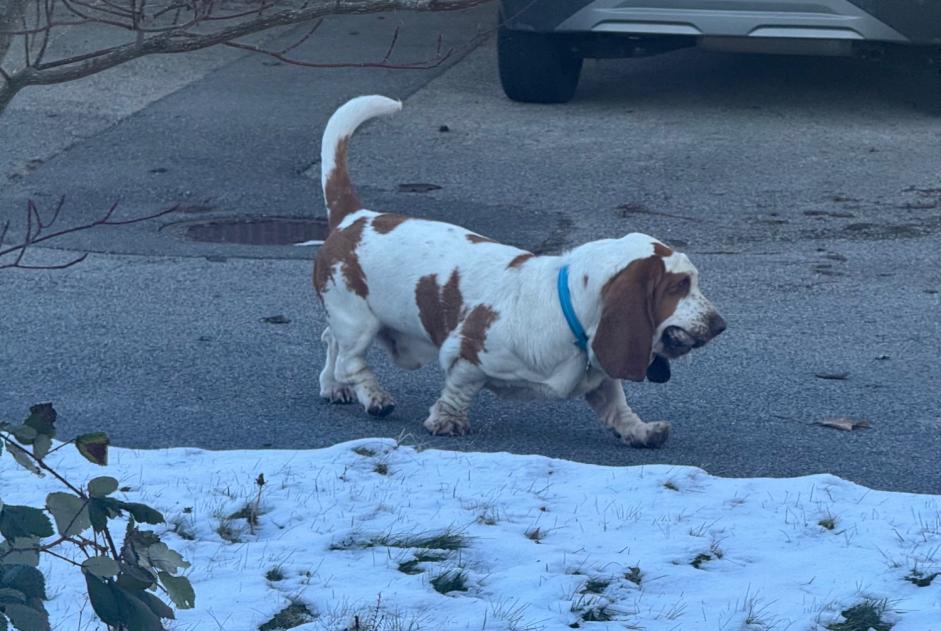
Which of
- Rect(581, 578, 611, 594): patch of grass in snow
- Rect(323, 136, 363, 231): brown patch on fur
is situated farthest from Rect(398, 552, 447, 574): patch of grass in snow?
Rect(323, 136, 363, 231): brown patch on fur

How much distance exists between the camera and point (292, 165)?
9.63 metres

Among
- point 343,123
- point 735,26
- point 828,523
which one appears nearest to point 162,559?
point 828,523

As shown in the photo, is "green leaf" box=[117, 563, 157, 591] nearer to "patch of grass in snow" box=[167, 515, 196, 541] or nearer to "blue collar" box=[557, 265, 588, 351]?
"patch of grass in snow" box=[167, 515, 196, 541]

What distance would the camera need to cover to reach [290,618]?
3699mm

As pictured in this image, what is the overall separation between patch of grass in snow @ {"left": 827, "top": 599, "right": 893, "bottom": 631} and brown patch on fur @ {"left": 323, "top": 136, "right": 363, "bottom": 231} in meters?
2.63

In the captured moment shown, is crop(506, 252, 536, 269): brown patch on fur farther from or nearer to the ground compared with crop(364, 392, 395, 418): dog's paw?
farther from the ground

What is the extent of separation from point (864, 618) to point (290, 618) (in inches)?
55.8

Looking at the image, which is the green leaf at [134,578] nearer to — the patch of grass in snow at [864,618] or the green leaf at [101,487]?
the green leaf at [101,487]

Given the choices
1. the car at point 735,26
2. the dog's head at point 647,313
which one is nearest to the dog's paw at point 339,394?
the dog's head at point 647,313

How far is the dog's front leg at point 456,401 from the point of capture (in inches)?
207

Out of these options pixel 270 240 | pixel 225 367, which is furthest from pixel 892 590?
pixel 270 240

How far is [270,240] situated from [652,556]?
14.4 ft

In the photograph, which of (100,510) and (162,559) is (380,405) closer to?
(162,559)

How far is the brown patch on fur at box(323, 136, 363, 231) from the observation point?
5.73m
